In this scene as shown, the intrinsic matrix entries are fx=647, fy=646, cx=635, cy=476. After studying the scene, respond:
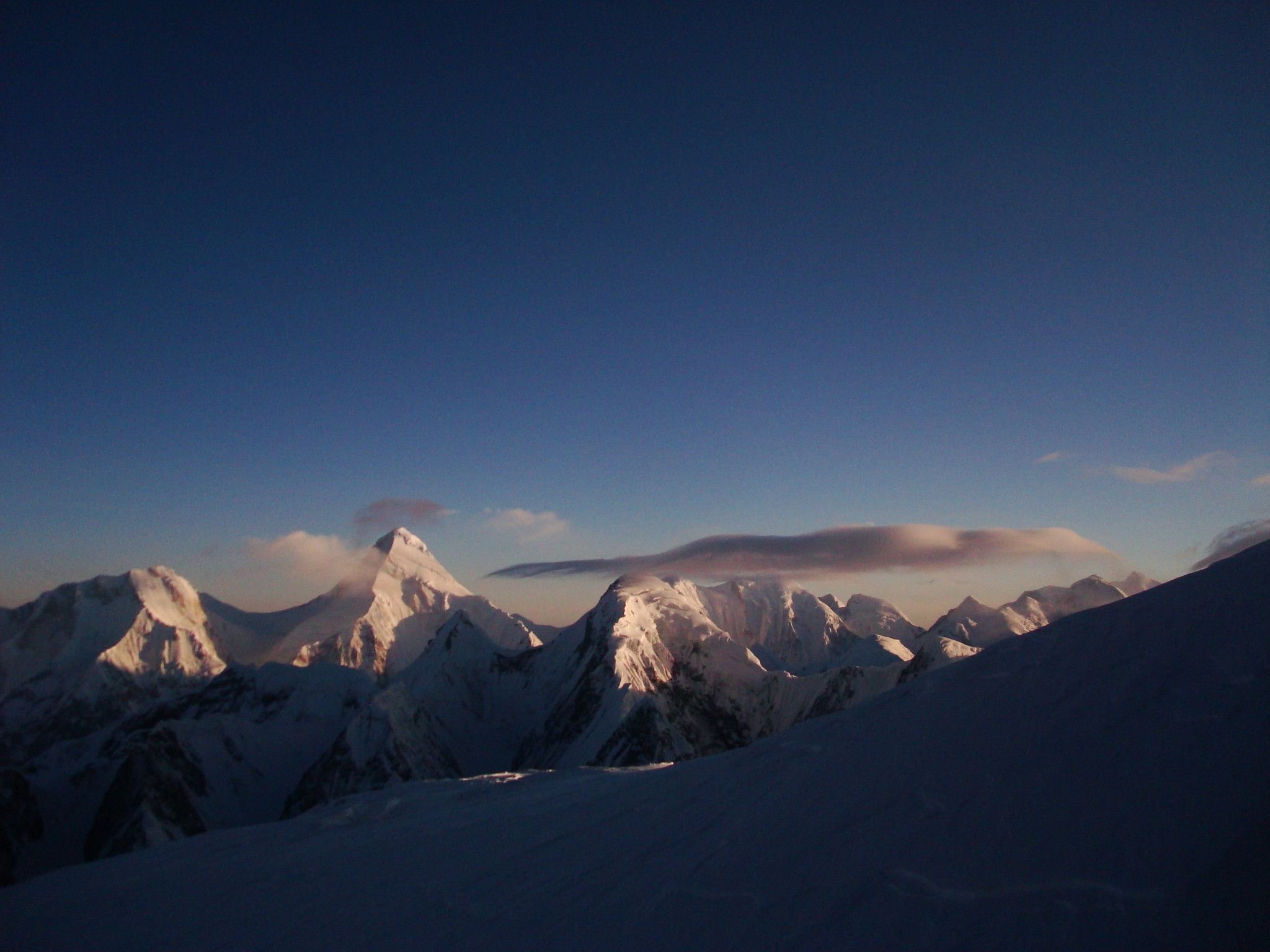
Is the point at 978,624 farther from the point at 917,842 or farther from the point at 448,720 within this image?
the point at 917,842

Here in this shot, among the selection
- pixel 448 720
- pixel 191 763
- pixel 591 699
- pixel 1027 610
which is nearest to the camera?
pixel 191 763

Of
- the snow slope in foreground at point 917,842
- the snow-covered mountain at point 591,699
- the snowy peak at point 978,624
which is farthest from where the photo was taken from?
the snowy peak at point 978,624

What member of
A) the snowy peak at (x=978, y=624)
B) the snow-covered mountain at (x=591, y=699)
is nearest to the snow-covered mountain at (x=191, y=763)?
the snow-covered mountain at (x=591, y=699)

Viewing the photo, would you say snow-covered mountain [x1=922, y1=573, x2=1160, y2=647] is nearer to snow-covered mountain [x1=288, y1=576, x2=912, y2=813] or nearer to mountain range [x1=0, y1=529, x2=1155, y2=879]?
mountain range [x1=0, y1=529, x2=1155, y2=879]

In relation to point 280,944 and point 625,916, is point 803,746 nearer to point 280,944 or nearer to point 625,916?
point 625,916

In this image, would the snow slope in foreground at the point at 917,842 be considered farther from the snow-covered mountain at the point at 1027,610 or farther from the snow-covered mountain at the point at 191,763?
the snow-covered mountain at the point at 1027,610

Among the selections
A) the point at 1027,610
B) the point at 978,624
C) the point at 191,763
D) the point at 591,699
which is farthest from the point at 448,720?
the point at 1027,610
